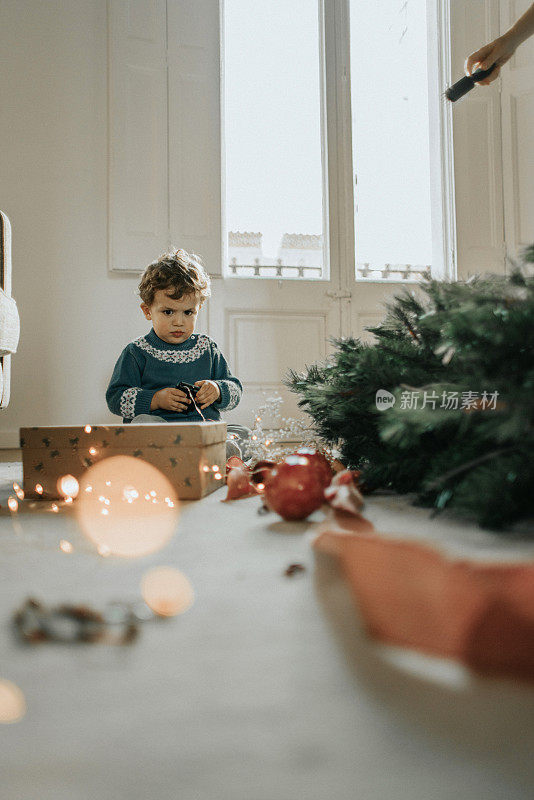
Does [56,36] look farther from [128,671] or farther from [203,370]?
[128,671]

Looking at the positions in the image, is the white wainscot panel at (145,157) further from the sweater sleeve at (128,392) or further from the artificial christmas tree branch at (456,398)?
the artificial christmas tree branch at (456,398)

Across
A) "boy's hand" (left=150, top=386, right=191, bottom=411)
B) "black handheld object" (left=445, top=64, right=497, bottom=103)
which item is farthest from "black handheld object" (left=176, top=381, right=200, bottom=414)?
"black handheld object" (left=445, top=64, right=497, bottom=103)

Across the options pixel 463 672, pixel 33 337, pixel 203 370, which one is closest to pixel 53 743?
pixel 463 672

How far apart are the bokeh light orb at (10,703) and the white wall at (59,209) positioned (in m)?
2.17

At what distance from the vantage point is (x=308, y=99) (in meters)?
2.67

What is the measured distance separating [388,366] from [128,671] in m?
0.59

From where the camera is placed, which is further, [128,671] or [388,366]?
[388,366]

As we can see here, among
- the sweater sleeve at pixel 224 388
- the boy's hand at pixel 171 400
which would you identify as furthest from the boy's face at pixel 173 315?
Result: the boy's hand at pixel 171 400

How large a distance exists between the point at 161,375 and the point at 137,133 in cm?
143

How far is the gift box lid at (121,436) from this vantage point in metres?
0.93

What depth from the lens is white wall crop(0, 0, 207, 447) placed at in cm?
240

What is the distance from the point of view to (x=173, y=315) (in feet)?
5.13

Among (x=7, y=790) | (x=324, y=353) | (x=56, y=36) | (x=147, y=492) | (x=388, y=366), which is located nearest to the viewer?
(x=7, y=790)

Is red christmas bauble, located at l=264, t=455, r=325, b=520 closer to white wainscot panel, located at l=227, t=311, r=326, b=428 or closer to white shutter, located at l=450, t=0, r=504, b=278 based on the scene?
white wainscot panel, located at l=227, t=311, r=326, b=428
